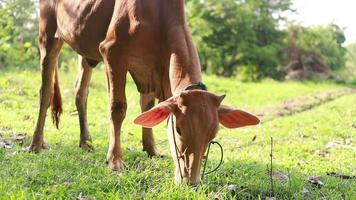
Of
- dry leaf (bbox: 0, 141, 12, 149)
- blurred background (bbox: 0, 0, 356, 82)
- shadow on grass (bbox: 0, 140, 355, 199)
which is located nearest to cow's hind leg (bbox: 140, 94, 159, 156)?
shadow on grass (bbox: 0, 140, 355, 199)

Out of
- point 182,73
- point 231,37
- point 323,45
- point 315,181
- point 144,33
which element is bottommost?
point 323,45

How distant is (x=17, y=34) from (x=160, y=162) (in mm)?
14249

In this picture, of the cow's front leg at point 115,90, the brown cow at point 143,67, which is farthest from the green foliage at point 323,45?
the cow's front leg at point 115,90

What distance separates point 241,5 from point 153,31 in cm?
2618

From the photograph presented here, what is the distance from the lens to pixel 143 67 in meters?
4.52

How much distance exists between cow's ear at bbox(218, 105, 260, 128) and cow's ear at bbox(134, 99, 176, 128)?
36 cm

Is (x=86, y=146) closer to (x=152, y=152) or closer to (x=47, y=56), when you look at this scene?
(x=152, y=152)

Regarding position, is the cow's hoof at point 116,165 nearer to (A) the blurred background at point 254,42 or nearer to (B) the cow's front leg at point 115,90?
(B) the cow's front leg at point 115,90

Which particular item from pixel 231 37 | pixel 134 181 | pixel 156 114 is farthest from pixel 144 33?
pixel 231 37

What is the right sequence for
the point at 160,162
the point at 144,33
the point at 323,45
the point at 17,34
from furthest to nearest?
1. the point at 323,45
2. the point at 17,34
3. the point at 160,162
4. the point at 144,33

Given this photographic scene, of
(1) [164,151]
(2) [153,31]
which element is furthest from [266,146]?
(2) [153,31]

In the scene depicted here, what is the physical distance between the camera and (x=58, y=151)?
17.2 feet

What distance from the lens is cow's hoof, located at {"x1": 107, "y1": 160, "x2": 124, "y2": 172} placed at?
14.4 feet

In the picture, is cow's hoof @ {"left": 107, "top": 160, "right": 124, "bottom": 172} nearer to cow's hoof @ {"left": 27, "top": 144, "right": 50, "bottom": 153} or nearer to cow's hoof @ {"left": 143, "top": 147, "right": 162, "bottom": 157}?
cow's hoof @ {"left": 143, "top": 147, "right": 162, "bottom": 157}
